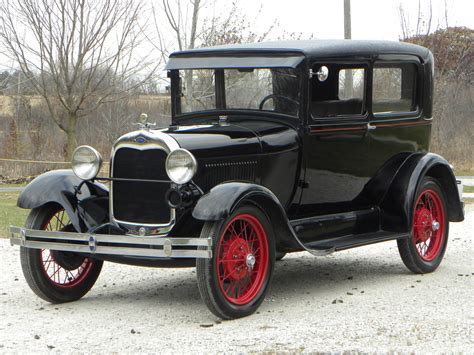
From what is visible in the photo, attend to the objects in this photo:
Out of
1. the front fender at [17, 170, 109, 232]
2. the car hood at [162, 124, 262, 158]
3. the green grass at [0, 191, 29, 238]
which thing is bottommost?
the green grass at [0, 191, 29, 238]

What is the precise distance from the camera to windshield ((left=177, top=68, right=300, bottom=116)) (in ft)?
24.5

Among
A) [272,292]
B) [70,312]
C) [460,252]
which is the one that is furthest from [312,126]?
[460,252]

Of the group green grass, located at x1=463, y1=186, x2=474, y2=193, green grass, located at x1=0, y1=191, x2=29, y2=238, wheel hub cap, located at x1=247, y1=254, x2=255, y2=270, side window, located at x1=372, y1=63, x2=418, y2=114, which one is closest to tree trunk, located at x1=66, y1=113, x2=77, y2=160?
green grass, located at x1=0, y1=191, x2=29, y2=238

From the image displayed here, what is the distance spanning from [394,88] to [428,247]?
60.3 inches

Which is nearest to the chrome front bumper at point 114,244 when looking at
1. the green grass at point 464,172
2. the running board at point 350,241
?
the running board at point 350,241

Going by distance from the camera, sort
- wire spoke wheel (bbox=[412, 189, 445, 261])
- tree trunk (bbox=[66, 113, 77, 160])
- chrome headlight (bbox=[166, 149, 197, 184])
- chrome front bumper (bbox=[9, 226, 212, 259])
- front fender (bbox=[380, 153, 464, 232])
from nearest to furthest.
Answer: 1. chrome front bumper (bbox=[9, 226, 212, 259])
2. chrome headlight (bbox=[166, 149, 197, 184])
3. front fender (bbox=[380, 153, 464, 232])
4. wire spoke wheel (bbox=[412, 189, 445, 261])
5. tree trunk (bbox=[66, 113, 77, 160])

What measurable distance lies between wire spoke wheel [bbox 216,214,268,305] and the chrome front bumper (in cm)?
23

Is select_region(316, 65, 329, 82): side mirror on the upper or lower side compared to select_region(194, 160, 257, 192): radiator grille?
upper

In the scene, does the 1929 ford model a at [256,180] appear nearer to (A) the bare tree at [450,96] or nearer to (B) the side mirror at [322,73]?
(B) the side mirror at [322,73]

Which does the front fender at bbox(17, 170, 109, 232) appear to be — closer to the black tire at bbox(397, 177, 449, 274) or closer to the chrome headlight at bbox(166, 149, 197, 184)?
the chrome headlight at bbox(166, 149, 197, 184)

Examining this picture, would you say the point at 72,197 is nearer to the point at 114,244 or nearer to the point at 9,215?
the point at 114,244

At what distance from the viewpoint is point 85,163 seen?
710 cm

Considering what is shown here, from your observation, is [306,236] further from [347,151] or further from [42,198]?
[42,198]

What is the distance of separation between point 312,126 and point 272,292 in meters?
1.42
